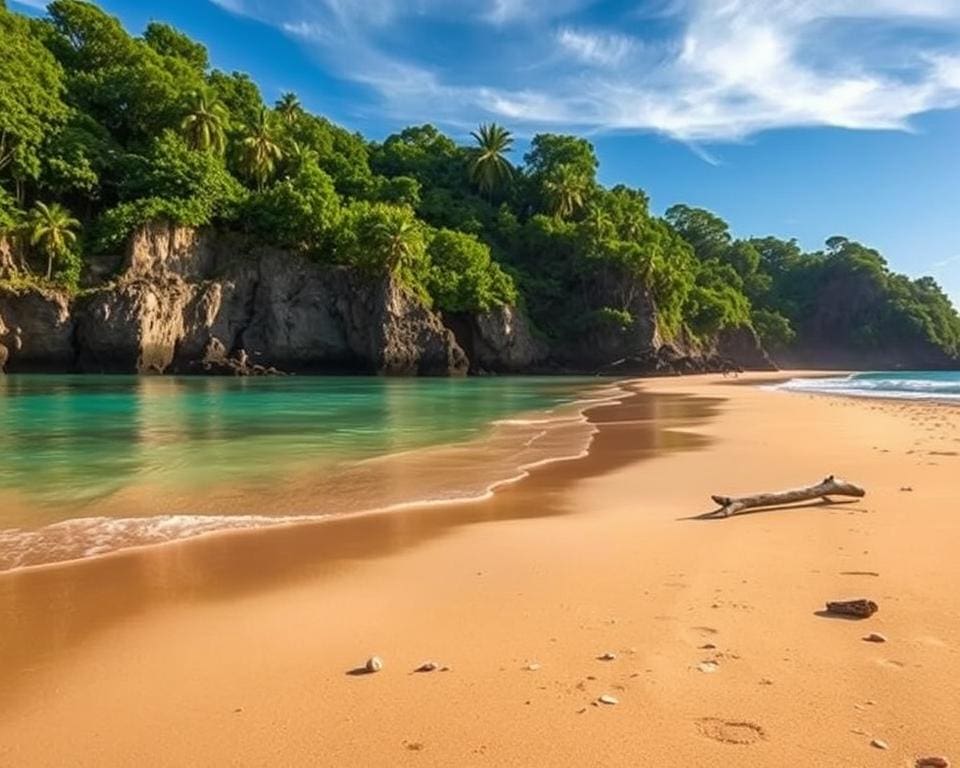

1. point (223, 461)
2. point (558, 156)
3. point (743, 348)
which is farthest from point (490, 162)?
point (223, 461)

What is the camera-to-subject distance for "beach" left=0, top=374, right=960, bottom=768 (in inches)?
115

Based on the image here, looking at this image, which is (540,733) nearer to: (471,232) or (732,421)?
(732,421)

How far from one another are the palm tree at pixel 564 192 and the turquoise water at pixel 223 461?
169 feet

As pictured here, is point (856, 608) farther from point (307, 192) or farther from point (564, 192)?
point (564, 192)

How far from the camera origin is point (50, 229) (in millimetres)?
44344

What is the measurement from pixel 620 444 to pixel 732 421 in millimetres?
6239

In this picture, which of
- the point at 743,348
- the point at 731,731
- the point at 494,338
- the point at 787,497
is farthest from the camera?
the point at 743,348

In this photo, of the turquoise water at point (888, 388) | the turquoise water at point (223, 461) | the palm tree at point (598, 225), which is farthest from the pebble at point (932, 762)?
the palm tree at point (598, 225)

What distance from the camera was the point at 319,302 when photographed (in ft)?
181

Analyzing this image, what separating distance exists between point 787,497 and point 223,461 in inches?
348

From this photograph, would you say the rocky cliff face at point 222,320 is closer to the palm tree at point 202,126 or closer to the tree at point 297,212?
the tree at point 297,212

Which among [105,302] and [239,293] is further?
[239,293]

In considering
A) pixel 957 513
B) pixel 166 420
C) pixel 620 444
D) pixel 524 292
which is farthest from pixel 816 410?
pixel 524 292

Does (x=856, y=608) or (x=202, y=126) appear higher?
(x=202, y=126)
